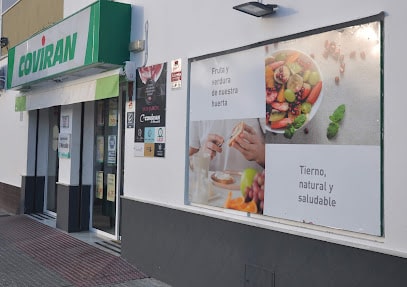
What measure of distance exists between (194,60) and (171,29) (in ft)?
2.34

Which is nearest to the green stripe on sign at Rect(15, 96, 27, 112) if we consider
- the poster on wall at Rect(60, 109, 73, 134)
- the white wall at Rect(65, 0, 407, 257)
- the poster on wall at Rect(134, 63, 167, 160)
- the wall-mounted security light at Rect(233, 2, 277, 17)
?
the poster on wall at Rect(60, 109, 73, 134)

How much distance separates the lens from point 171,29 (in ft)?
19.1

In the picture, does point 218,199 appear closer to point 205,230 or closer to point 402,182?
point 205,230

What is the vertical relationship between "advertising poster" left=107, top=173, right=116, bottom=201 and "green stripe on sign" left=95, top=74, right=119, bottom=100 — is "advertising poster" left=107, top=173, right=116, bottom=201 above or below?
below

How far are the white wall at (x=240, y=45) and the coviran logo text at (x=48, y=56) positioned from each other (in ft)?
4.23

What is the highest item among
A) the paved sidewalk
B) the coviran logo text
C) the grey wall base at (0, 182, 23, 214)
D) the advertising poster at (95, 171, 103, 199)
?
the coviran logo text

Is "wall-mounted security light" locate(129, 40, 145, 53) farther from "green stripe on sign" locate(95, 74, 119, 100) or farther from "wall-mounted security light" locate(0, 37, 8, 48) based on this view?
"wall-mounted security light" locate(0, 37, 8, 48)

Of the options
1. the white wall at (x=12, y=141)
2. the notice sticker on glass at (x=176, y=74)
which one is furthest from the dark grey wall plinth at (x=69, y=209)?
the notice sticker on glass at (x=176, y=74)

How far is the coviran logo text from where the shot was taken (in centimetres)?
731

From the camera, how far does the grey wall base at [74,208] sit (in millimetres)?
8555

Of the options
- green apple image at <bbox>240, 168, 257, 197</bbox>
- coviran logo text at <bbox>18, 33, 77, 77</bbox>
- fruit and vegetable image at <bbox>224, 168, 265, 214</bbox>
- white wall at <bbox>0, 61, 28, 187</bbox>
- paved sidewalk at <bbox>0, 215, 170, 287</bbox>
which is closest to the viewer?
fruit and vegetable image at <bbox>224, 168, 265, 214</bbox>

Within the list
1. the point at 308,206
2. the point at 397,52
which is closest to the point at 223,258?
the point at 308,206

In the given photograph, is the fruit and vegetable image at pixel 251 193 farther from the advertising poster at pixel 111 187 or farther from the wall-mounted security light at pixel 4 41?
the wall-mounted security light at pixel 4 41

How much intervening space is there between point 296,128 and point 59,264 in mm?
4092
